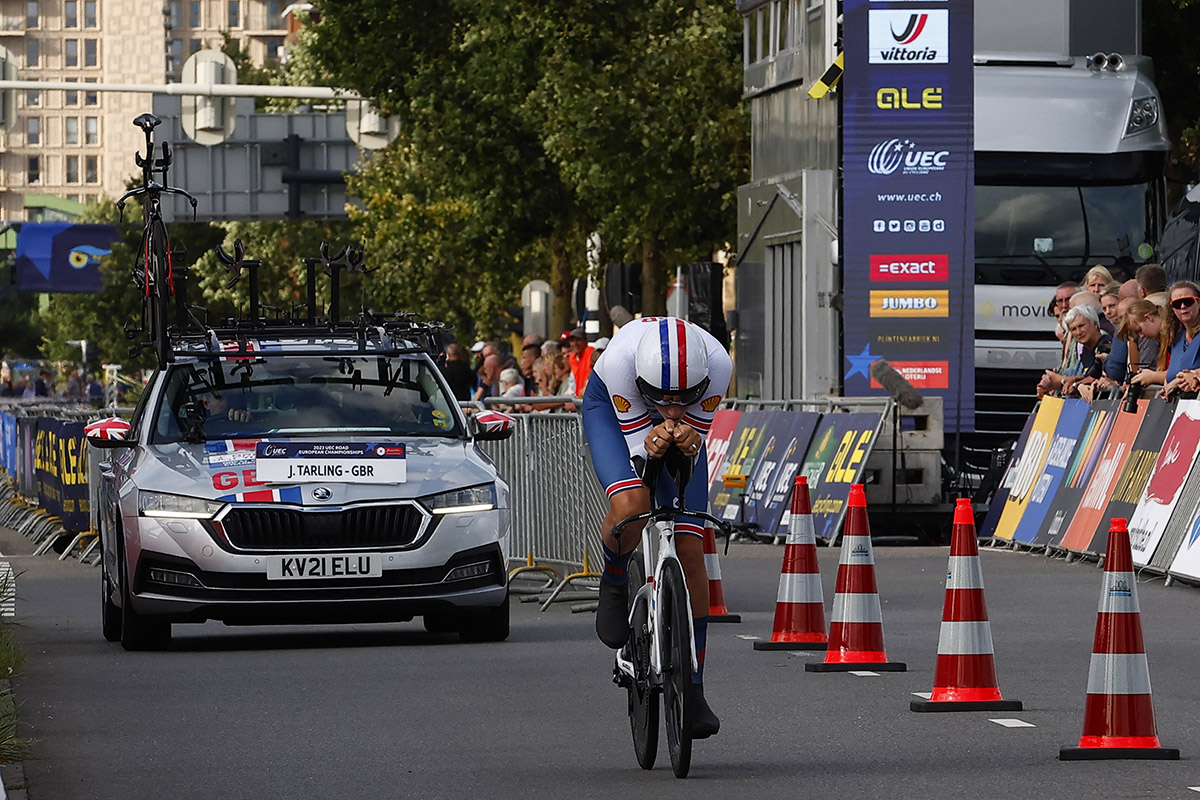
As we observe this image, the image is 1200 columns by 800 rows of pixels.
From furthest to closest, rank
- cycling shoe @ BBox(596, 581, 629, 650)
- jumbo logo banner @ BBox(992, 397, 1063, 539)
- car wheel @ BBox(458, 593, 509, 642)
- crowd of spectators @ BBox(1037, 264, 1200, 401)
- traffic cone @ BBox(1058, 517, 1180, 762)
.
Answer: jumbo logo banner @ BBox(992, 397, 1063, 539), crowd of spectators @ BBox(1037, 264, 1200, 401), car wheel @ BBox(458, 593, 509, 642), cycling shoe @ BBox(596, 581, 629, 650), traffic cone @ BBox(1058, 517, 1180, 762)

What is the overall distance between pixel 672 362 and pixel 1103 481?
11.0 meters

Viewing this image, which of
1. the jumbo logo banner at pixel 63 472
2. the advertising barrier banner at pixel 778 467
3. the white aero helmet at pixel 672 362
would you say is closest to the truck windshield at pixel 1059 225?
the advertising barrier banner at pixel 778 467

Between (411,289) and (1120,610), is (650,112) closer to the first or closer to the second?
(411,289)

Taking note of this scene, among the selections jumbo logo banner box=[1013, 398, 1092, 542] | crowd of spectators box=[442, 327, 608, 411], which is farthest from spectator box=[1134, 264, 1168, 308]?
crowd of spectators box=[442, 327, 608, 411]

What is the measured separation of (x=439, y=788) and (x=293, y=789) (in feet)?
1.55

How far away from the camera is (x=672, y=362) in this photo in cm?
867

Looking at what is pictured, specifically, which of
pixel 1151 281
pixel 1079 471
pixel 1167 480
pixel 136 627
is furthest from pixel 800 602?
pixel 1151 281

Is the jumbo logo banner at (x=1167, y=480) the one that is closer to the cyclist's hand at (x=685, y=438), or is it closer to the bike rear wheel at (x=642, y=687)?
the bike rear wheel at (x=642, y=687)

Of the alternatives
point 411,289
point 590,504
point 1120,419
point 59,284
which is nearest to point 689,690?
point 590,504

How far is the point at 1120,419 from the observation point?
1919 cm

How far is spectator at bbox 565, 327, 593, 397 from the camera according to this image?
2658cm

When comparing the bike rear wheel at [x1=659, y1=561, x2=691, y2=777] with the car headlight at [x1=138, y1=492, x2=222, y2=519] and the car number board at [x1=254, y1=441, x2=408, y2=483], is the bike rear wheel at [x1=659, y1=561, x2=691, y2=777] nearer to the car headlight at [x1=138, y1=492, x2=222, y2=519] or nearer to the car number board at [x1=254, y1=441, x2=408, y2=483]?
the car number board at [x1=254, y1=441, x2=408, y2=483]

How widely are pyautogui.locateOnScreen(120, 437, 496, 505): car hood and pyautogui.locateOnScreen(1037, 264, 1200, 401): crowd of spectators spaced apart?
585 cm

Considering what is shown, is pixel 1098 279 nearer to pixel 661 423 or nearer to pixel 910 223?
pixel 910 223
